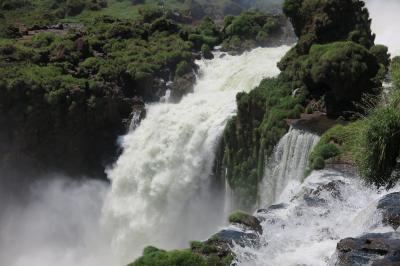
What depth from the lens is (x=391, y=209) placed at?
17.8 meters

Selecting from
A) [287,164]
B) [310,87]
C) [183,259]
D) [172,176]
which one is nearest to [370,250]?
[183,259]

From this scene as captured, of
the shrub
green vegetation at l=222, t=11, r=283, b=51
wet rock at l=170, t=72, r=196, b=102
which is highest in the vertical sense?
green vegetation at l=222, t=11, r=283, b=51

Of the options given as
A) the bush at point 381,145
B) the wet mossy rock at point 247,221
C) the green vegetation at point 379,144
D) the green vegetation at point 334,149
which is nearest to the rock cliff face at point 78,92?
the green vegetation at point 334,149

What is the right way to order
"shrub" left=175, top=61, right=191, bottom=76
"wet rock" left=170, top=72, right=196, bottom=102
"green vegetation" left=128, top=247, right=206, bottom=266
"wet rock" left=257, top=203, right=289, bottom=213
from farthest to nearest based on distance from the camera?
"shrub" left=175, top=61, right=191, bottom=76, "wet rock" left=170, top=72, right=196, bottom=102, "wet rock" left=257, top=203, right=289, bottom=213, "green vegetation" left=128, top=247, right=206, bottom=266

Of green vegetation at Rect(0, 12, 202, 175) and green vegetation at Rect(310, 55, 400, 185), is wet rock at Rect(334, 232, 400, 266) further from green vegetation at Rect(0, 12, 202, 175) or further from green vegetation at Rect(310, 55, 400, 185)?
green vegetation at Rect(0, 12, 202, 175)

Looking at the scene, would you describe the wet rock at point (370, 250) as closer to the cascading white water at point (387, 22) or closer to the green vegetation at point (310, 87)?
the green vegetation at point (310, 87)

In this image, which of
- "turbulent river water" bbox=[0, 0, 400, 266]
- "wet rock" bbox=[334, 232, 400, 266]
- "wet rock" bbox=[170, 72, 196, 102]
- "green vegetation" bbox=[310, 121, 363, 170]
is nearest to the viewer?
"wet rock" bbox=[334, 232, 400, 266]

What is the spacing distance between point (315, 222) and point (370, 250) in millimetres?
3618

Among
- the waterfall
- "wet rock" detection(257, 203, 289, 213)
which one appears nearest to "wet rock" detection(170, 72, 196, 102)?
the waterfall

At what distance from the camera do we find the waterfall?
28.2 meters

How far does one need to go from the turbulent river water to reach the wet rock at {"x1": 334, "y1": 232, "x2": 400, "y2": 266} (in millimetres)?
4977

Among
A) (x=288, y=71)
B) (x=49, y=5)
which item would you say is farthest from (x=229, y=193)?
(x=49, y=5)

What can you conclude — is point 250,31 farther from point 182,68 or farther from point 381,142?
point 381,142

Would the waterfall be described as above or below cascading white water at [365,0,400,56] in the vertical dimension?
below
